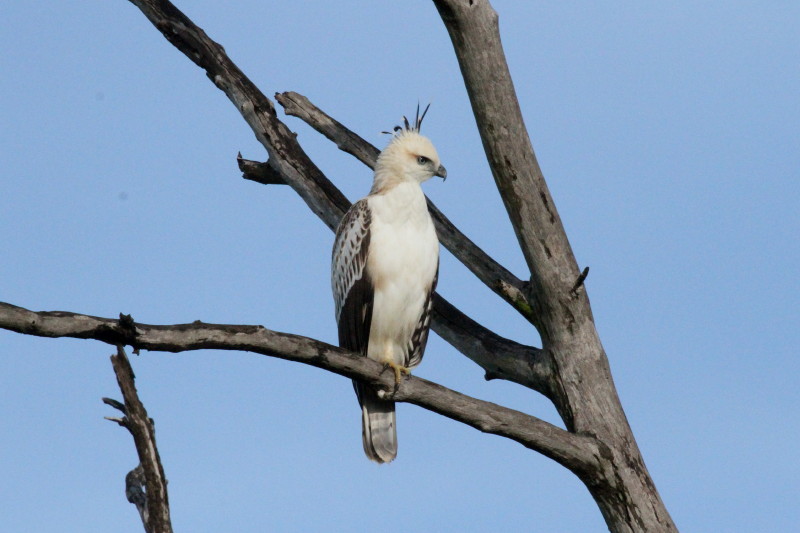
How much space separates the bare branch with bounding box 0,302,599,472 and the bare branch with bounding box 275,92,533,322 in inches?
37.0

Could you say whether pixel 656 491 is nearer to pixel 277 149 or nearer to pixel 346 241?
pixel 346 241

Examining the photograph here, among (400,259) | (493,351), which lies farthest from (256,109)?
(493,351)

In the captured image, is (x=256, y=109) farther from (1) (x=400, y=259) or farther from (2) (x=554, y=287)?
(2) (x=554, y=287)

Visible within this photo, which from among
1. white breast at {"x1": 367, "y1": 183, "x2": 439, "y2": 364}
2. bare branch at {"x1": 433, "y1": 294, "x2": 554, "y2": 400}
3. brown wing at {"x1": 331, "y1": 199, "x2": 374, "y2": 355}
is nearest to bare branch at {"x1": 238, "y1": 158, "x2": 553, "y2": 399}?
bare branch at {"x1": 433, "y1": 294, "x2": 554, "y2": 400}

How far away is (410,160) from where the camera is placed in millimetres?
7168

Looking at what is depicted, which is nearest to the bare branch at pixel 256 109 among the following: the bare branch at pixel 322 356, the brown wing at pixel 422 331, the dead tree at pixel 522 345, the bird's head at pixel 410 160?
the bird's head at pixel 410 160

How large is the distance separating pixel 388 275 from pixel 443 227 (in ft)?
2.90

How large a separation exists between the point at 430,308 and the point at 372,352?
20.8 inches

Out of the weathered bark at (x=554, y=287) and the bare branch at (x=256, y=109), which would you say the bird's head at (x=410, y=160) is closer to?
the bare branch at (x=256, y=109)

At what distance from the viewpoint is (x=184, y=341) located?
4.84 metres

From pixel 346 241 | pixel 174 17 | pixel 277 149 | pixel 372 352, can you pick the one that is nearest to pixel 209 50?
pixel 174 17

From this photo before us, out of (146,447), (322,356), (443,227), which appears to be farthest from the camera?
(443,227)

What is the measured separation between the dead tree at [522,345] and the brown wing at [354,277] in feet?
2.13

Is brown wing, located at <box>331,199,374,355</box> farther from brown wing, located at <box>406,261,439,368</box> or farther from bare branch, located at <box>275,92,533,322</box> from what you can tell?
bare branch, located at <box>275,92,533,322</box>
